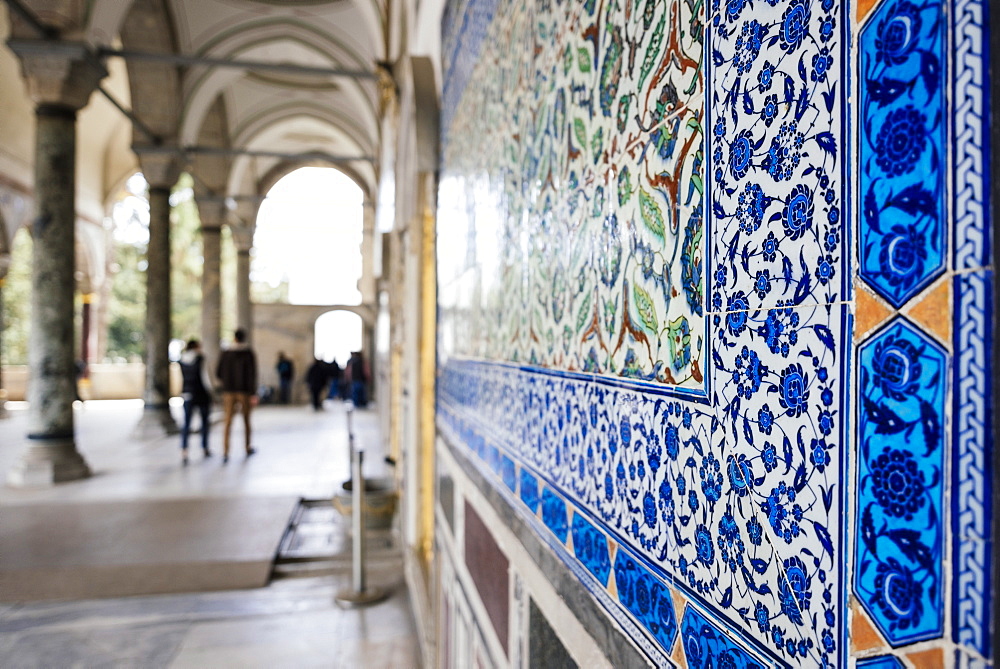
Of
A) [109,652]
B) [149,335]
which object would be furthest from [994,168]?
[149,335]

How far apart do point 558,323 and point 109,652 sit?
3.64 m

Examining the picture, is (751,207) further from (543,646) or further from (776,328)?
(543,646)

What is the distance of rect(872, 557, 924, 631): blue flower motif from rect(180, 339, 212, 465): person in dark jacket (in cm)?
846

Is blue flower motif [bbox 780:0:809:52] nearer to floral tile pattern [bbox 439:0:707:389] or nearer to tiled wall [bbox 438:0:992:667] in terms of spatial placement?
tiled wall [bbox 438:0:992:667]

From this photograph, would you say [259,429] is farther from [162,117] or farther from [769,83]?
[769,83]

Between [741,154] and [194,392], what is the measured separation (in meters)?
8.63

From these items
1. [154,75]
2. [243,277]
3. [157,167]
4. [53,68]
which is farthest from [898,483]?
[243,277]

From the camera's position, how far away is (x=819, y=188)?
483mm

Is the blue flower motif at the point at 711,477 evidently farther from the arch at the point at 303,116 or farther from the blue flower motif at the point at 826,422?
the arch at the point at 303,116

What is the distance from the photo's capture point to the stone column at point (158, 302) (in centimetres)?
1002

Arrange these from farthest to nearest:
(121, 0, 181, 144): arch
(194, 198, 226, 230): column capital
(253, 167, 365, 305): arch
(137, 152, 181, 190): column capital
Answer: (253, 167, 365, 305): arch → (194, 198, 226, 230): column capital → (137, 152, 181, 190): column capital → (121, 0, 181, 144): arch

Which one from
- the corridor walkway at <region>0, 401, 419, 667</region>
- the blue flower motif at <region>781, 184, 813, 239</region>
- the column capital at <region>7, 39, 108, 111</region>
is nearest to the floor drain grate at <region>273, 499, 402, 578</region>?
the corridor walkway at <region>0, 401, 419, 667</region>

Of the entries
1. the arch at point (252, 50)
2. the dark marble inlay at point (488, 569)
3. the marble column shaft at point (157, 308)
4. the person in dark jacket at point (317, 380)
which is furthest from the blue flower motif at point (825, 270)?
the person in dark jacket at point (317, 380)

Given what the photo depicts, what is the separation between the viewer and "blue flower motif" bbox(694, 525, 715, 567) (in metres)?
0.61
